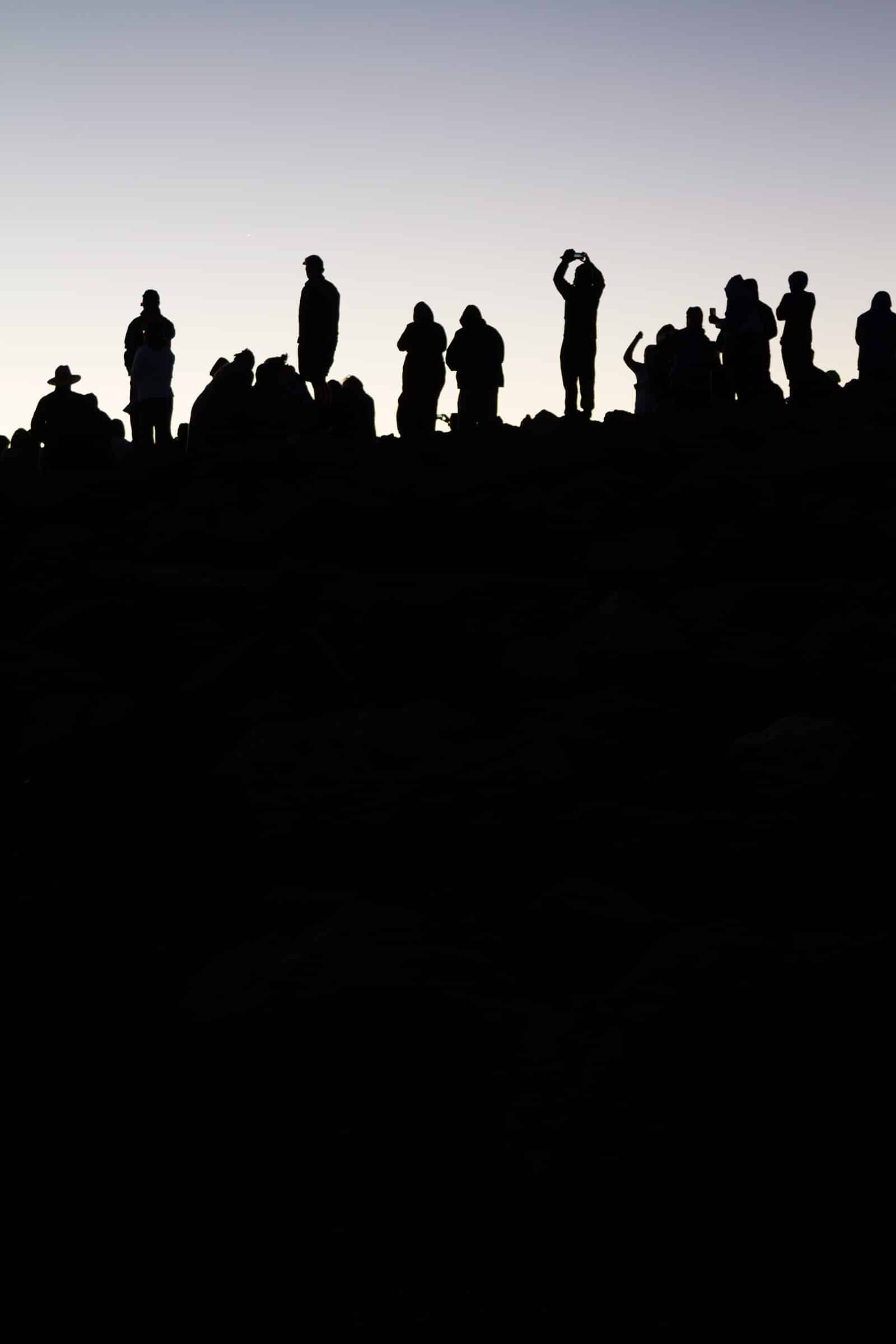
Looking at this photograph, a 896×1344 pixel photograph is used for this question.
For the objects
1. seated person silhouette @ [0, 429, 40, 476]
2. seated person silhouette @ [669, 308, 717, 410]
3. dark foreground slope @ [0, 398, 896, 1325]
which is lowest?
dark foreground slope @ [0, 398, 896, 1325]

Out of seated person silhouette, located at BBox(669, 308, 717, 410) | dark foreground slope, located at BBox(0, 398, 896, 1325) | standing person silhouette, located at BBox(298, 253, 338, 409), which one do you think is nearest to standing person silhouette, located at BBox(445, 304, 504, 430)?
standing person silhouette, located at BBox(298, 253, 338, 409)

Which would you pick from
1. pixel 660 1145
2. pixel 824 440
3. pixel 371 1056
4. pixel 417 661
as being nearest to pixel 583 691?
pixel 417 661

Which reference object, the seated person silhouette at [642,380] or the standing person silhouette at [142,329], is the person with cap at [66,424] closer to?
the standing person silhouette at [142,329]

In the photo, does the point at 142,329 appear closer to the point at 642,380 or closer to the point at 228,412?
the point at 228,412

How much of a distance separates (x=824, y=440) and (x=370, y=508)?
3730 mm

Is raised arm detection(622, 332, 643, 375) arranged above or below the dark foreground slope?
above

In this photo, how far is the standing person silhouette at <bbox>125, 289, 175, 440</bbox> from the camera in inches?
615

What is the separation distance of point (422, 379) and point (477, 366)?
0.55 metres

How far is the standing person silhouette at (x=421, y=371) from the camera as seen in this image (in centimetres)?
1678

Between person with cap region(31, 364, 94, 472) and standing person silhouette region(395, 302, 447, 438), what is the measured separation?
2.95 m

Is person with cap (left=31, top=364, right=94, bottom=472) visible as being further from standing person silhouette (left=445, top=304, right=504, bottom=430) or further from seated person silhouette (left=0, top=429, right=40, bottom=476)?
standing person silhouette (left=445, top=304, right=504, bottom=430)

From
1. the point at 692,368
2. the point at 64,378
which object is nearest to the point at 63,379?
the point at 64,378

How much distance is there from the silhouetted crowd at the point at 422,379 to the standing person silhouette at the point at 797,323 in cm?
1

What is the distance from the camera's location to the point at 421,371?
16.9 m
